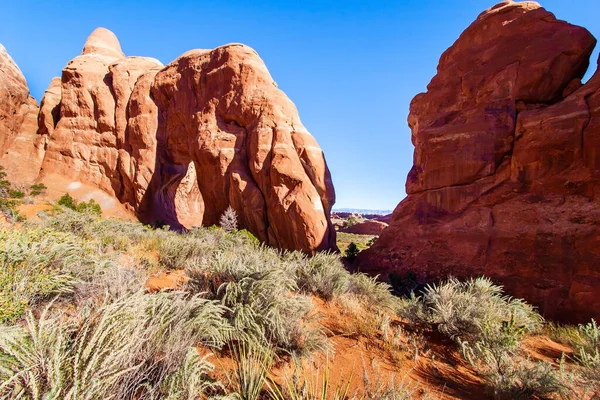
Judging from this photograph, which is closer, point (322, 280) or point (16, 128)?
point (322, 280)

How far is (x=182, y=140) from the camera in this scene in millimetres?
18688

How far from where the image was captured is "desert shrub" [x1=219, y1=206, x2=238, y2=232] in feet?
44.6

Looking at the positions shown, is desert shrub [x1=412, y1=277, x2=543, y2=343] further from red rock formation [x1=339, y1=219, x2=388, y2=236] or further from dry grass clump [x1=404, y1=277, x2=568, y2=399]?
red rock formation [x1=339, y1=219, x2=388, y2=236]

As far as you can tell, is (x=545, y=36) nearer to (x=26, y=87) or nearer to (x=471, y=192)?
(x=471, y=192)

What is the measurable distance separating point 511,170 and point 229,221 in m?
12.8

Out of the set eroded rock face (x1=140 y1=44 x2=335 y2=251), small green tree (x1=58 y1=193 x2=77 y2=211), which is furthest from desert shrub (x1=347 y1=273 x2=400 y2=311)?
small green tree (x1=58 y1=193 x2=77 y2=211)

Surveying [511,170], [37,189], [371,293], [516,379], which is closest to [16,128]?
[37,189]

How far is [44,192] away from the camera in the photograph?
56.7ft

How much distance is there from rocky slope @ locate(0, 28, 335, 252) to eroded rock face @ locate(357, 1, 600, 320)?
5.08 m

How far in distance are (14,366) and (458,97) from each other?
47.2 ft

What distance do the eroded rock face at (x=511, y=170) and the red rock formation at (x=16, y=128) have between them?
2513 cm

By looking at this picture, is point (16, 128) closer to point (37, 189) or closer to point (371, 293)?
point (37, 189)

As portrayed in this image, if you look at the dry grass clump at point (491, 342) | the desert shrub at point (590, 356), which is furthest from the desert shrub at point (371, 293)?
the desert shrub at point (590, 356)

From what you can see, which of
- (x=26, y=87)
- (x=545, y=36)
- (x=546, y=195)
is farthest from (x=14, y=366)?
(x=26, y=87)
